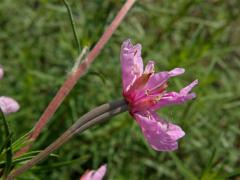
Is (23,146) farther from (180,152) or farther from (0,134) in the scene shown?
(180,152)

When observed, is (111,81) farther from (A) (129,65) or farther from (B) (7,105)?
(A) (129,65)

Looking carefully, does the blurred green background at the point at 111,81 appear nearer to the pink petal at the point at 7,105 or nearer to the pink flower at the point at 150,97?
the pink petal at the point at 7,105

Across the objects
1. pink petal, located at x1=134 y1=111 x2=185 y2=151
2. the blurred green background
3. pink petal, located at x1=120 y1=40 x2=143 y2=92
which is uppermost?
pink petal, located at x1=120 y1=40 x2=143 y2=92

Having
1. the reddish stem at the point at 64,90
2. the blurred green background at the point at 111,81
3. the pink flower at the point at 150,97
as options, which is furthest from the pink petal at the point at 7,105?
the blurred green background at the point at 111,81

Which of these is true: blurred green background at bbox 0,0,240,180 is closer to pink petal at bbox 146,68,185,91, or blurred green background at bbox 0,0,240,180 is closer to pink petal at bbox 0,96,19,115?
pink petal at bbox 0,96,19,115

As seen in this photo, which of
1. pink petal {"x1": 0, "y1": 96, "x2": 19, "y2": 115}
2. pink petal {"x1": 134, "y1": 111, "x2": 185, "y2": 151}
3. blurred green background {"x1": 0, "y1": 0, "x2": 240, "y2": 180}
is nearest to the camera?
pink petal {"x1": 134, "y1": 111, "x2": 185, "y2": 151}

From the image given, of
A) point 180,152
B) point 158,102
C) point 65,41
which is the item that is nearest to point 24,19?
point 65,41

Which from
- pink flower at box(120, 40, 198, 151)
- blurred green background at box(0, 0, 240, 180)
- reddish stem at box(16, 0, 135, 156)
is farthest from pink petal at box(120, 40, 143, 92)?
blurred green background at box(0, 0, 240, 180)

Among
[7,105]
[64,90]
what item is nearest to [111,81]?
[64,90]
